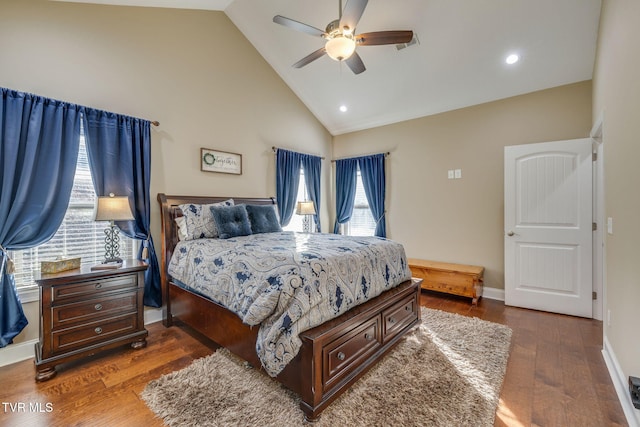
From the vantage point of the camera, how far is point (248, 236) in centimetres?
310

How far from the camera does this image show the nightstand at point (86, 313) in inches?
80.6

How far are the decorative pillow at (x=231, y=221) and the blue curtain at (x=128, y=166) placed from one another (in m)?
0.71

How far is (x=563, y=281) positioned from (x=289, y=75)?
459cm

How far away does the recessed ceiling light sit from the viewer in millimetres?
3209

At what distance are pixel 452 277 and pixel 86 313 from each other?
3867mm

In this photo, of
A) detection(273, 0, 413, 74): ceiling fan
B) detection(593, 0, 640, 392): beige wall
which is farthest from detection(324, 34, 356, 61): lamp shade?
detection(593, 0, 640, 392): beige wall

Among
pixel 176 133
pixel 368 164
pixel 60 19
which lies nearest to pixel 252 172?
pixel 176 133

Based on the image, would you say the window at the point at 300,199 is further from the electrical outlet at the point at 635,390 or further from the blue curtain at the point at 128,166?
the electrical outlet at the point at 635,390

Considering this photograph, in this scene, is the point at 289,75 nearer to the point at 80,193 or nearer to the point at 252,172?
the point at 252,172

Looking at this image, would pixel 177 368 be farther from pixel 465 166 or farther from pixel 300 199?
pixel 465 166

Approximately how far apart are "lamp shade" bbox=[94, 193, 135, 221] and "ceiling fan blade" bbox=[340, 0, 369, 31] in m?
2.39

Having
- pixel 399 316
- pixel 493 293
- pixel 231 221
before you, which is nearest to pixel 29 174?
pixel 231 221

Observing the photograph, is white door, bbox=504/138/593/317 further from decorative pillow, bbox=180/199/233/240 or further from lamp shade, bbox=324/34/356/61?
decorative pillow, bbox=180/199/233/240

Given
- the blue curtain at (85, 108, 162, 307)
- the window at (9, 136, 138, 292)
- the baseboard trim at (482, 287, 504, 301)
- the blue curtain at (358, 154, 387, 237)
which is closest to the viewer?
the window at (9, 136, 138, 292)
